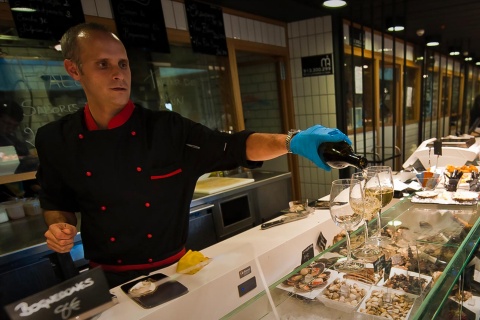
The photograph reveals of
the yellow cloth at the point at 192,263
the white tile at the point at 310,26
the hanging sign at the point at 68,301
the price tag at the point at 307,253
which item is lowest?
the price tag at the point at 307,253

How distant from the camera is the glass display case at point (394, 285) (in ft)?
2.82

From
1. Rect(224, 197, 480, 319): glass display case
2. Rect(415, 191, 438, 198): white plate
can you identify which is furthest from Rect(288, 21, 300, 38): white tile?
Rect(224, 197, 480, 319): glass display case

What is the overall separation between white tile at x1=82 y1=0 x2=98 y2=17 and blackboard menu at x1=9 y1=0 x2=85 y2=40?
0.06 metres

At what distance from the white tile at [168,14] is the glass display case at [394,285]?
2.66 meters

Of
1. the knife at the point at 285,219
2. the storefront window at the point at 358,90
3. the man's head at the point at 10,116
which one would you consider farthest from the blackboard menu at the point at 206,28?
the knife at the point at 285,219

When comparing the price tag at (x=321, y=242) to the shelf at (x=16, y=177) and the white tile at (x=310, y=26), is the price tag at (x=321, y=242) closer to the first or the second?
the shelf at (x=16, y=177)

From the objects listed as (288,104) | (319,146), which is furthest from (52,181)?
(288,104)

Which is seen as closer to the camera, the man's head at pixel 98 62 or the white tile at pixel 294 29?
the man's head at pixel 98 62

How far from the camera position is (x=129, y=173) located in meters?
1.29

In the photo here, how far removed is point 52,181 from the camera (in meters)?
1.32

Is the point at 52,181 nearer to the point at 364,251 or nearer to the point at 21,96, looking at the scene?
the point at 364,251

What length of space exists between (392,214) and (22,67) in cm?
266

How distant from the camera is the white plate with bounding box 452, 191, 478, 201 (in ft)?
4.99

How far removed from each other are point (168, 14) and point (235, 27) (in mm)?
936
